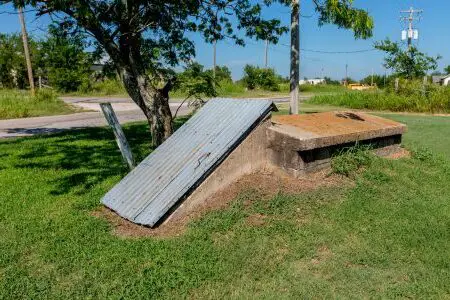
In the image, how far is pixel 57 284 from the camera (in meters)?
3.46

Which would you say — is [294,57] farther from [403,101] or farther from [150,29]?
[403,101]

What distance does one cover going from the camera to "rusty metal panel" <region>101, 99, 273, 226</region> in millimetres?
4609

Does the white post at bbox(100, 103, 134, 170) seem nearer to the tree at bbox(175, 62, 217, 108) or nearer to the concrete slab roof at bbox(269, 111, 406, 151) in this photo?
the tree at bbox(175, 62, 217, 108)

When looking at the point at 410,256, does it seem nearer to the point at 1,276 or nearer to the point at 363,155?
the point at 363,155

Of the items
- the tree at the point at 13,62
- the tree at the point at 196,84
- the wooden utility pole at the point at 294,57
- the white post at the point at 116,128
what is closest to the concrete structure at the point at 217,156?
the white post at the point at 116,128

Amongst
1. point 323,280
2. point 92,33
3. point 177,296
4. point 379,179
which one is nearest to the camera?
point 177,296

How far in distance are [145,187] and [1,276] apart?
5.70 feet

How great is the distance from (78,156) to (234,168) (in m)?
3.92

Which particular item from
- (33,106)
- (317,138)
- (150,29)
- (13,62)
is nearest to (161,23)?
(150,29)

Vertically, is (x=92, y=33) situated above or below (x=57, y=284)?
above

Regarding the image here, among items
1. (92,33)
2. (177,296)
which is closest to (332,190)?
(177,296)

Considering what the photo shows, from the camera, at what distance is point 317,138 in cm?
541

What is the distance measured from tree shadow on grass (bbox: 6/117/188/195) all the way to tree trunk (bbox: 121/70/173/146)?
812 millimetres

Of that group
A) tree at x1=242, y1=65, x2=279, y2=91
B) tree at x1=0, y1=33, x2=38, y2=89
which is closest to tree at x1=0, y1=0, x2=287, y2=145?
tree at x1=0, y1=33, x2=38, y2=89
